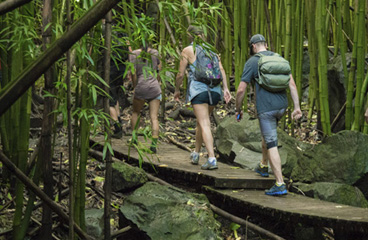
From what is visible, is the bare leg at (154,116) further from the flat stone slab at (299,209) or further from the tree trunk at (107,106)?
the tree trunk at (107,106)

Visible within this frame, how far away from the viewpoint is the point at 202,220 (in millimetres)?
3516

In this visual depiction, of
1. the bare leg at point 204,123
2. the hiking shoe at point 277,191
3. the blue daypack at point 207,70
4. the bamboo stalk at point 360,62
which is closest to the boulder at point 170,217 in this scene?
the hiking shoe at point 277,191

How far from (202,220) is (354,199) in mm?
1406

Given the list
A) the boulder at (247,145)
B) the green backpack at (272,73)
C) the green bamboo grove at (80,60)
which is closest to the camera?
the green bamboo grove at (80,60)

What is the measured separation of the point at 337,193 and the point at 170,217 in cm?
145

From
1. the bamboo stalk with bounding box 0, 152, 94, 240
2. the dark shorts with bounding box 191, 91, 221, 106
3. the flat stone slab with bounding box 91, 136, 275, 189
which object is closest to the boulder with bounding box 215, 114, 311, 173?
the flat stone slab with bounding box 91, 136, 275, 189

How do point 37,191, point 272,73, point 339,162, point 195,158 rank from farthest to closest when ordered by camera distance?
point 339,162
point 195,158
point 272,73
point 37,191

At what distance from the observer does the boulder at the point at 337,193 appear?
429cm

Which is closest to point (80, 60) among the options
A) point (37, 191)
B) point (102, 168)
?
point (37, 191)

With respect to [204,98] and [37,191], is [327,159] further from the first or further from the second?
[37,191]

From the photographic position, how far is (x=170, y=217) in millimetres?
3496

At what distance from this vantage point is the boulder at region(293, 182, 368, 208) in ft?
14.1

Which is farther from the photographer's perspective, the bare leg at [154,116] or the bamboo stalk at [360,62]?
the bare leg at [154,116]

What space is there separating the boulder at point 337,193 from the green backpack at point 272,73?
2.96 feet
